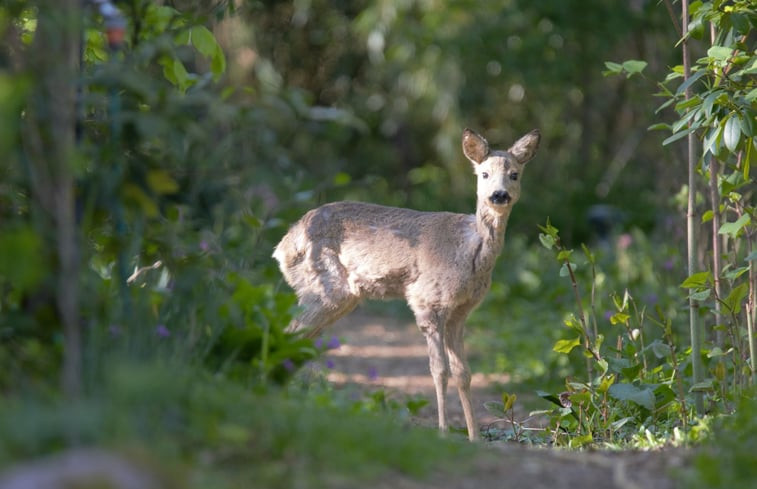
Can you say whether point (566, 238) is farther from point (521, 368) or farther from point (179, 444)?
point (179, 444)

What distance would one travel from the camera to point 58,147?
13.5 ft

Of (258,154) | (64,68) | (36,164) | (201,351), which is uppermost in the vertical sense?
(258,154)

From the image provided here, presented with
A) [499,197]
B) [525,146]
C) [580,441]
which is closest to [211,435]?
[580,441]

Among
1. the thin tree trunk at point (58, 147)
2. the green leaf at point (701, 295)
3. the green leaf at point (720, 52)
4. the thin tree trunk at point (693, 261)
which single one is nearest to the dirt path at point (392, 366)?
the thin tree trunk at point (693, 261)

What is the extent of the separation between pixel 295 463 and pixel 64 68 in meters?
1.75

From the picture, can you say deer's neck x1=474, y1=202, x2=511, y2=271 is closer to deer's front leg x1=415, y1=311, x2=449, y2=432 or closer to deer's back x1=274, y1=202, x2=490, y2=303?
deer's back x1=274, y1=202, x2=490, y2=303

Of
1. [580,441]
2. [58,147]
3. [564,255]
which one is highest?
[58,147]

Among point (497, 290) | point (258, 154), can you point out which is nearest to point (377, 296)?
point (258, 154)

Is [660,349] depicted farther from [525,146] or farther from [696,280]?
[525,146]

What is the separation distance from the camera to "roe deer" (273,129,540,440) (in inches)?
281

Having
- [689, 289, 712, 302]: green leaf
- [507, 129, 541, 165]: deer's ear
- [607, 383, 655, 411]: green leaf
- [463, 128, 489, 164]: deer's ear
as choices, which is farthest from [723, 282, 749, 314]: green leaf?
[463, 128, 489, 164]: deer's ear

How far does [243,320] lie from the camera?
5.23 m

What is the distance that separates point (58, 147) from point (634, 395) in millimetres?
3568

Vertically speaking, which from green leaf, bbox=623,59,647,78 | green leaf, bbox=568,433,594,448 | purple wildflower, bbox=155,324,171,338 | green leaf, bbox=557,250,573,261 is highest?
green leaf, bbox=623,59,647,78
